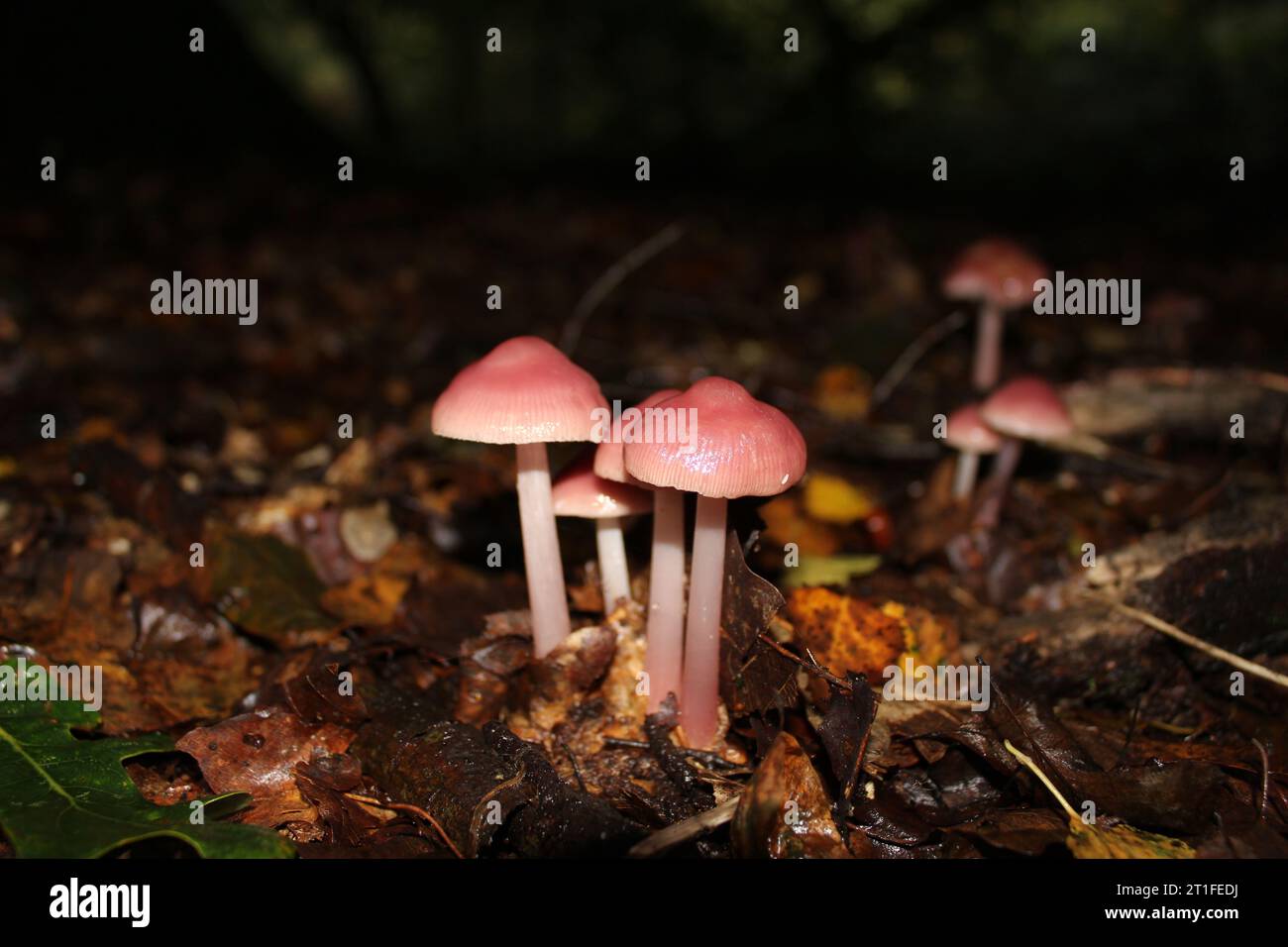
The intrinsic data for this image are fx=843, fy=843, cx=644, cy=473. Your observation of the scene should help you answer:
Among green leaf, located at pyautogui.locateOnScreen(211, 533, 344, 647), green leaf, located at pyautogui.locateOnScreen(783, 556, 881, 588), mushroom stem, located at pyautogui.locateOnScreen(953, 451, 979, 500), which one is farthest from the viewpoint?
mushroom stem, located at pyautogui.locateOnScreen(953, 451, 979, 500)

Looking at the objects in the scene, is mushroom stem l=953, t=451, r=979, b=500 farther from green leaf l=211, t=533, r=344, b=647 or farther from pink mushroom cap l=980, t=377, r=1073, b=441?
green leaf l=211, t=533, r=344, b=647

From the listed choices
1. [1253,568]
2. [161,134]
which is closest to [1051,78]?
[1253,568]

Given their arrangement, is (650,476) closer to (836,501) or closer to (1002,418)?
(836,501)

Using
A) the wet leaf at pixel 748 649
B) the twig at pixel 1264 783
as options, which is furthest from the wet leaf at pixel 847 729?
the twig at pixel 1264 783

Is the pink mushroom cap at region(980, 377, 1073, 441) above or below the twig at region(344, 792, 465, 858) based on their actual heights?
above

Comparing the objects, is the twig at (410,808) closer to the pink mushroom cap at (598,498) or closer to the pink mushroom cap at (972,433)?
the pink mushroom cap at (598,498)

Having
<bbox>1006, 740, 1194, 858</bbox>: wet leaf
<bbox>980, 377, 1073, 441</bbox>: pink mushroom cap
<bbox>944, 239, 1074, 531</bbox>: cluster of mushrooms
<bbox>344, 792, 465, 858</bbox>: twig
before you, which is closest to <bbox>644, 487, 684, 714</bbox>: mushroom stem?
<bbox>344, 792, 465, 858</bbox>: twig

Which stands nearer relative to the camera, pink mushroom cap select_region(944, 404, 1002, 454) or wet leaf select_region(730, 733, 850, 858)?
wet leaf select_region(730, 733, 850, 858)

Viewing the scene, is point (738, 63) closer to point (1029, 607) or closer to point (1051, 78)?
point (1051, 78)
